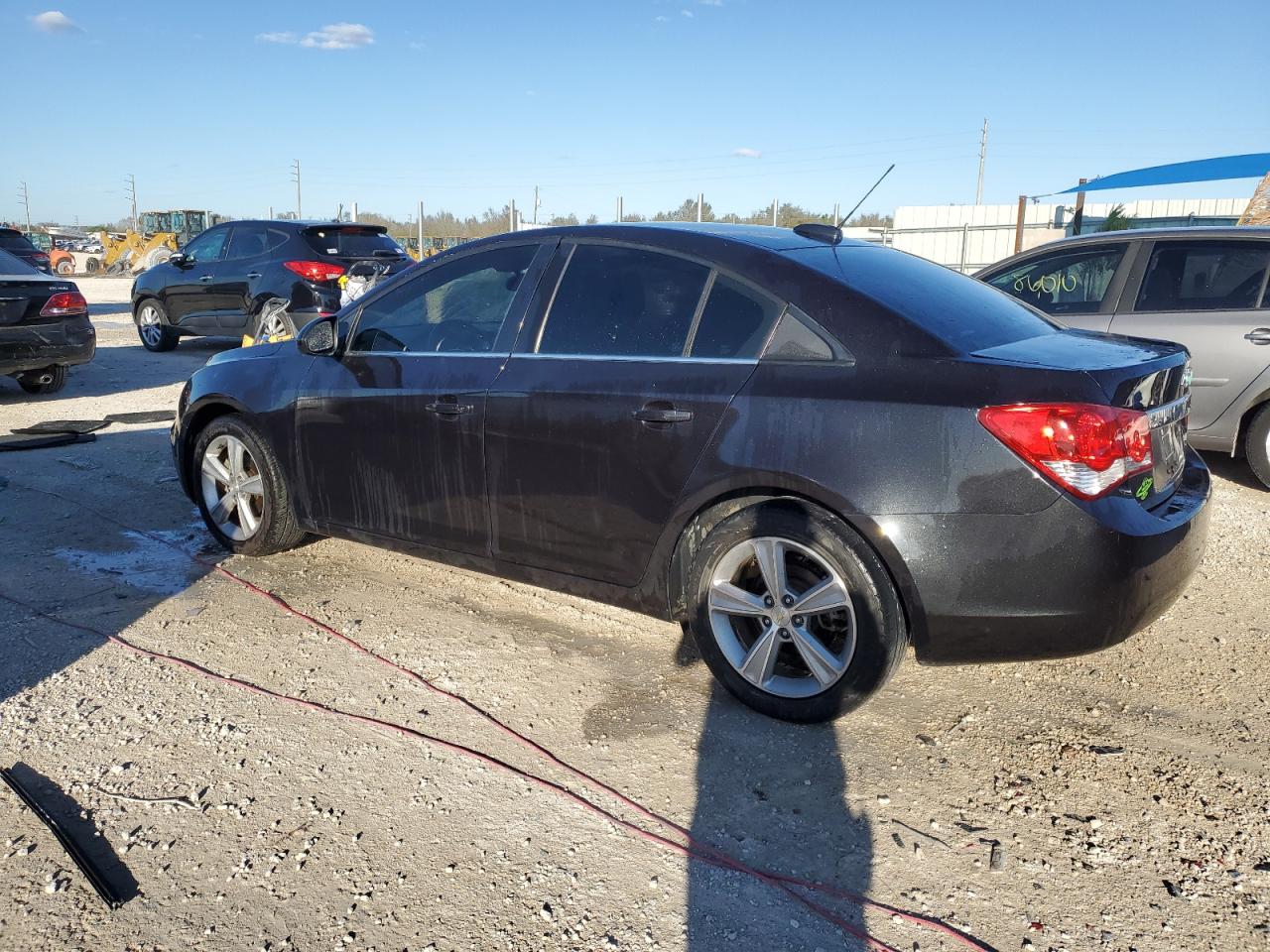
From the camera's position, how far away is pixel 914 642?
304 centimetres

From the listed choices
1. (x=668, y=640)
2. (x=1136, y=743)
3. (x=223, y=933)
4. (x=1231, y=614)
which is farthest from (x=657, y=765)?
(x=1231, y=614)

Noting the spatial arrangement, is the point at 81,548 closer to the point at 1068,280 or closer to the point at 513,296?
the point at 513,296

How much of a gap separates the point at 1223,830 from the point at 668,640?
201 cm

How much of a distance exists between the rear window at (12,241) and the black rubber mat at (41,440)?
11.2 metres

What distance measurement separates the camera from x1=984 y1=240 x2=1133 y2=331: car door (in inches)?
250

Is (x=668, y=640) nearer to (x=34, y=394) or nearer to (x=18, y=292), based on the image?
(x=18, y=292)

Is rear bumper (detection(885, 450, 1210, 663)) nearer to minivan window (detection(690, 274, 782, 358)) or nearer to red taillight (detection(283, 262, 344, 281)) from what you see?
minivan window (detection(690, 274, 782, 358))

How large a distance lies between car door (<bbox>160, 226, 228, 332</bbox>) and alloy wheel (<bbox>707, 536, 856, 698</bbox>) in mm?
11037

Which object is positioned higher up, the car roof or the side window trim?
the car roof

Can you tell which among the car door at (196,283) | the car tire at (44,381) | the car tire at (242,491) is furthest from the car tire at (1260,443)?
the car door at (196,283)

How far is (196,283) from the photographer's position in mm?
12586

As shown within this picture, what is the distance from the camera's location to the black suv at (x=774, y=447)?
2846 mm

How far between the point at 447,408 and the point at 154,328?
37.5 feet

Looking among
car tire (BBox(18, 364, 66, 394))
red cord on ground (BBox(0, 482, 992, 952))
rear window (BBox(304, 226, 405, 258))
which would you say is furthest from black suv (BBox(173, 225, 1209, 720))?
rear window (BBox(304, 226, 405, 258))
